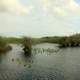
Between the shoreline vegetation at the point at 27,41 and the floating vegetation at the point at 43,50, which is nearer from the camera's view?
the shoreline vegetation at the point at 27,41

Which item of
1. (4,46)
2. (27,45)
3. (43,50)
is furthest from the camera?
(4,46)

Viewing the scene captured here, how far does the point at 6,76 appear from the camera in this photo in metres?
25.3

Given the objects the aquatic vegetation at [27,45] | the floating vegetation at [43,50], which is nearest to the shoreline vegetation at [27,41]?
the aquatic vegetation at [27,45]

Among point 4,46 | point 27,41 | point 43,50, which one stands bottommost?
point 43,50

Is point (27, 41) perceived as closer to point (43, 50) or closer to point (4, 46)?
point (43, 50)

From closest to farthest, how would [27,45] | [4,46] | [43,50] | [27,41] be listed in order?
[27,41], [27,45], [43,50], [4,46]

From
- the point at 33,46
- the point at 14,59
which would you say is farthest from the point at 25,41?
the point at 14,59

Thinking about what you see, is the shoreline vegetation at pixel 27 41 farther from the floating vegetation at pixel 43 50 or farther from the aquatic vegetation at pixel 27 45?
the floating vegetation at pixel 43 50

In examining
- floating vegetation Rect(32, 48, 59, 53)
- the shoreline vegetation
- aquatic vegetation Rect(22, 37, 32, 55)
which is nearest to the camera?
the shoreline vegetation

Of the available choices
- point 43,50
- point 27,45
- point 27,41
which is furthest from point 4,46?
point 43,50

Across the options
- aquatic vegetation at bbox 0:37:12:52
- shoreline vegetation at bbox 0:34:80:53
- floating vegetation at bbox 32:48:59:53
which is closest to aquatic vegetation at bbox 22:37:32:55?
shoreline vegetation at bbox 0:34:80:53

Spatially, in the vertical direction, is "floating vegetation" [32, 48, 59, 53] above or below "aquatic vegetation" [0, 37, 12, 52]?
below

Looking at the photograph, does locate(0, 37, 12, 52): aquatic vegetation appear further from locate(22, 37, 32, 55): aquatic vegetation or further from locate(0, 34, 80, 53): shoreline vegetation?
locate(22, 37, 32, 55): aquatic vegetation

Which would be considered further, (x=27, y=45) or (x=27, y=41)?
(x=27, y=45)
